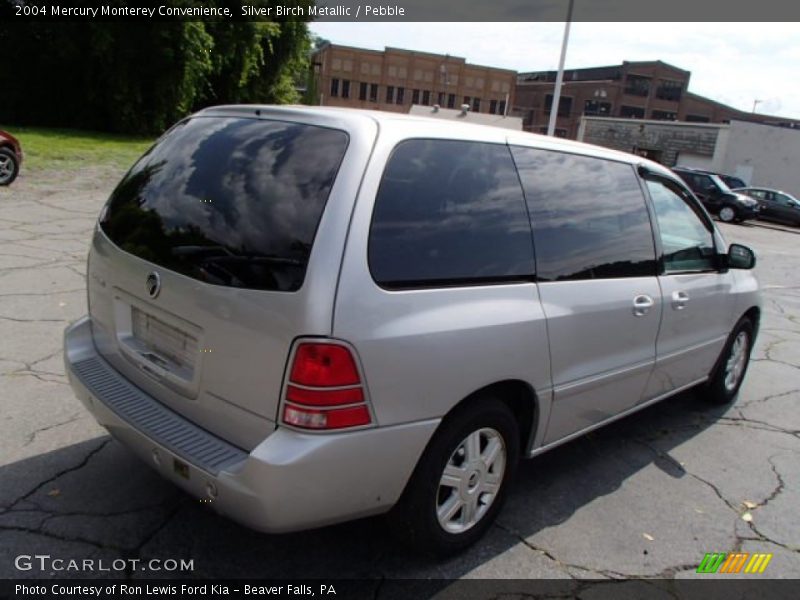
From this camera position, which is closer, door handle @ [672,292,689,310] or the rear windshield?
the rear windshield

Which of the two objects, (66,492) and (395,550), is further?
(66,492)

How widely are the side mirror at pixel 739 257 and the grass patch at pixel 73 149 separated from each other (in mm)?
13850

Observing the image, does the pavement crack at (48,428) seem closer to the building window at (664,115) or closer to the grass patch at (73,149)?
the grass patch at (73,149)

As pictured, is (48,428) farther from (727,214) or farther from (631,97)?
(631,97)

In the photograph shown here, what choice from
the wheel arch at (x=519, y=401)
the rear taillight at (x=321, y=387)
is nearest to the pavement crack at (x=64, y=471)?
the rear taillight at (x=321, y=387)

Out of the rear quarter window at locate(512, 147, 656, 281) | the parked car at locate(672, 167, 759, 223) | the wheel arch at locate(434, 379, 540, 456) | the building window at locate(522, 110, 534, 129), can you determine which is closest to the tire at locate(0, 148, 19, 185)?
the rear quarter window at locate(512, 147, 656, 281)

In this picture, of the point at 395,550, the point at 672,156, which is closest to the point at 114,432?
the point at 395,550

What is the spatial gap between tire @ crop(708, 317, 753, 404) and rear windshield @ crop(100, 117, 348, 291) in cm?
357

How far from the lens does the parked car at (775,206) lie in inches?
1038

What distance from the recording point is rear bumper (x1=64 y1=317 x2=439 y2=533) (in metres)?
2.17

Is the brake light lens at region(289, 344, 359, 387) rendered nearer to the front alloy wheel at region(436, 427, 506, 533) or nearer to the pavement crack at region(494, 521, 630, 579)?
the front alloy wheel at region(436, 427, 506, 533)

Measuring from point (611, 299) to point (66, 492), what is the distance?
109 inches

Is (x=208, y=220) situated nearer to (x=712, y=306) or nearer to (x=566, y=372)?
(x=566, y=372)

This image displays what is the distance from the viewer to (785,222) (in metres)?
26.5
